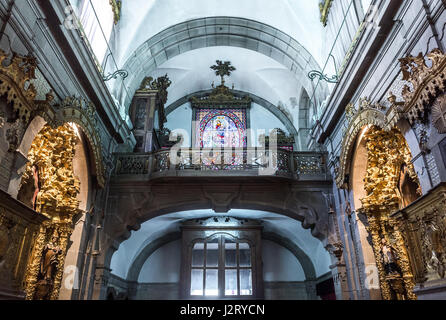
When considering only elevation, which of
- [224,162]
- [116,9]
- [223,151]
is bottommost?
[224,162]

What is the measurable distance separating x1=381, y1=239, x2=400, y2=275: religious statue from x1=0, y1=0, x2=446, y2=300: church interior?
0.02 metres

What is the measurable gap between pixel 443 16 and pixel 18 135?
17.2ft

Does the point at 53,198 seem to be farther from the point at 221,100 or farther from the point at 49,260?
the point at 221,100

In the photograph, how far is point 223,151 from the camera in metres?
8.21

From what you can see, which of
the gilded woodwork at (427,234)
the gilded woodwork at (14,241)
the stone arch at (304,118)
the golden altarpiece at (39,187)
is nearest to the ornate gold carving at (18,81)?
the golden altarpiece at (39,187)

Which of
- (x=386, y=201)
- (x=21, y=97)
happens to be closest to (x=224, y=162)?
(x=386, y=201)

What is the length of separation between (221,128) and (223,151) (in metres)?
4.75

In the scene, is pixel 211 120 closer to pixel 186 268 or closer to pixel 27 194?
pixel 186 268

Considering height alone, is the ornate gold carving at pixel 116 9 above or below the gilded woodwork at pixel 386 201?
above

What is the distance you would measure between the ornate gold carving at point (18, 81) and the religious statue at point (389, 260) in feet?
19.6

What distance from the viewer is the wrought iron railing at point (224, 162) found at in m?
7.91

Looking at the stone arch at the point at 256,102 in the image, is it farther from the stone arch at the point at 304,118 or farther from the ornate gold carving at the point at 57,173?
the ornate gold carving at the point at 57,173

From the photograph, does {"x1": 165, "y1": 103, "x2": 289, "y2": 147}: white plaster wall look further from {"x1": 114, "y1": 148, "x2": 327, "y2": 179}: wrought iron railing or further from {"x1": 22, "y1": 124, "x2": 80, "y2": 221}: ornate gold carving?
{"x1": 22, "y1": 124, "x2": 80, "y2": 221}: ornate gold carving
